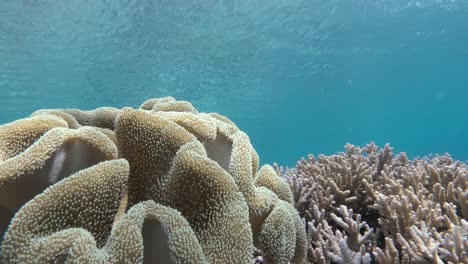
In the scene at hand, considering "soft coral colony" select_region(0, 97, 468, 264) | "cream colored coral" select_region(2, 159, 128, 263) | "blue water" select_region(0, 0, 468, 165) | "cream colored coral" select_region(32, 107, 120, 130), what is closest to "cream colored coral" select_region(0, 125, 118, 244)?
"soft coral colony" select_region(0, 97, 468, 264)

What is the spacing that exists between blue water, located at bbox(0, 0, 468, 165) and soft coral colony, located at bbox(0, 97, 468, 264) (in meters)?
17.9

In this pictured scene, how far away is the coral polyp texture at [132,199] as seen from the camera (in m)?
1.15

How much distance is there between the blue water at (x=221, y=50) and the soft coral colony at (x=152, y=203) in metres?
17.9

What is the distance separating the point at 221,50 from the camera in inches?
1037

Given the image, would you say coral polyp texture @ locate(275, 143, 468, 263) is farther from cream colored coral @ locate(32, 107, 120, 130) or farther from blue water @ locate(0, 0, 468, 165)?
blue water @ locate(0, 0, 468, 165)

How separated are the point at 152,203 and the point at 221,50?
26.0 m

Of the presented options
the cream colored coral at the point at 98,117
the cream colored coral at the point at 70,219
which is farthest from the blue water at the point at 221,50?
the cream colored coral at the point at 70,219

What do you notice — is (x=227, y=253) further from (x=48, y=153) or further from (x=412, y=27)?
(x=412, y=27)

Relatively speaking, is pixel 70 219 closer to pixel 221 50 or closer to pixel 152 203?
pixel 152 203

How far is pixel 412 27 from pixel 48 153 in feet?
115

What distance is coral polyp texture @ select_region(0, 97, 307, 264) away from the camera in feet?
3.79

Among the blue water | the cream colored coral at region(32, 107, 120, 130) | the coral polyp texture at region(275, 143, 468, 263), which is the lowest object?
the cream colored coral at region(32, 107, 120, 130)

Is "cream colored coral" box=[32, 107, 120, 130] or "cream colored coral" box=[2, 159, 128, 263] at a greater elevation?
"cream colored coral" box=[32, 107, 120, 130]

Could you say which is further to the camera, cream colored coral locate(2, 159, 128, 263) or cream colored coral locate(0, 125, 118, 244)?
cream colored coral locate(0, 125, 118, 244)
